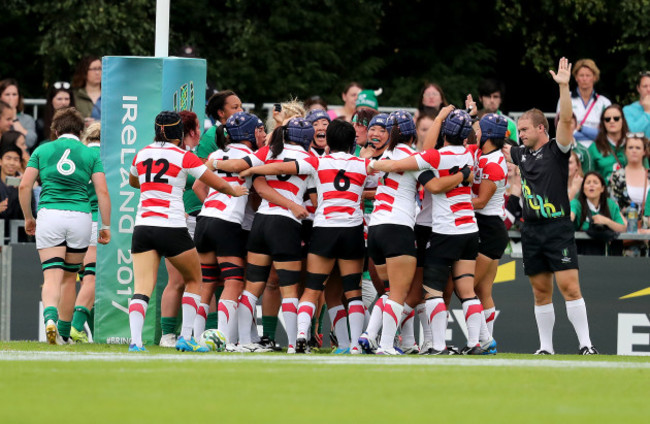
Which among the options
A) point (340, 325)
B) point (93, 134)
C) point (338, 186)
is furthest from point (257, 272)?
point (93, 134)

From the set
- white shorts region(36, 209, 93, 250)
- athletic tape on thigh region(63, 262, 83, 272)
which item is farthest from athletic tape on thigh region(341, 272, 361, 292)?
athletic tape on thigh region(63, 262, 83, 272)

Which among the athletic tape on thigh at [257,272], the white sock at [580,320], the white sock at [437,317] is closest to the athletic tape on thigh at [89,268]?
the athletic tape on thigh at [257,272]

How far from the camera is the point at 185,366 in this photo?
9906 mm

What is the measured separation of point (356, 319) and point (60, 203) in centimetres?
302

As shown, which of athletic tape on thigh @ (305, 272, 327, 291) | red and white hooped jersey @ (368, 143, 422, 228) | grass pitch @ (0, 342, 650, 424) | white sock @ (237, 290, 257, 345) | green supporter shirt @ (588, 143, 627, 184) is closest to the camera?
grass pitch @ (0, 342, 650, 424)

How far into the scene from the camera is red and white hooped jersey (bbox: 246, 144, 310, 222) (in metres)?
12.3

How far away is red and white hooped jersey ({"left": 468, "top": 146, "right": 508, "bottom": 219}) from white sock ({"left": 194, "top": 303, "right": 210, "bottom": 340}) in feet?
8.94

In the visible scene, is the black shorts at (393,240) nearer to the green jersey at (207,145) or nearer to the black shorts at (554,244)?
the black shorts at (554,244)

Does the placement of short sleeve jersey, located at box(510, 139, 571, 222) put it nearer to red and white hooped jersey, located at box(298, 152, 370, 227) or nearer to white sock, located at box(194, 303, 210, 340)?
red and white hooped jersey, located at box(298, 152, 370, 227)

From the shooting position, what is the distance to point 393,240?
38.5 feet

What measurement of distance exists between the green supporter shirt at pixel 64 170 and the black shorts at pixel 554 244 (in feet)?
14.1

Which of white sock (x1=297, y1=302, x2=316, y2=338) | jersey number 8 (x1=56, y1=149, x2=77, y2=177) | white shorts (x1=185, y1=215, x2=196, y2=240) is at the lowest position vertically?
white sock (x1=297, y1=302, x2=316, y2=338)

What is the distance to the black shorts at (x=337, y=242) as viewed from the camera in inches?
477

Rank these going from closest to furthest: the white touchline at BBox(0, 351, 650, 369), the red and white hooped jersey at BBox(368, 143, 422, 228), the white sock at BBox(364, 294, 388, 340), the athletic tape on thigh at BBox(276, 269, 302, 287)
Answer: the white touchline at BBox(0, 351, 650, 369)
the red and white hooped jersey at BBox(368, 143, 422, 228)
the white sock at BBox(364, 294, 388, 340)
the athletic tape on thigh at BBox(276, 269, 302, 287)
